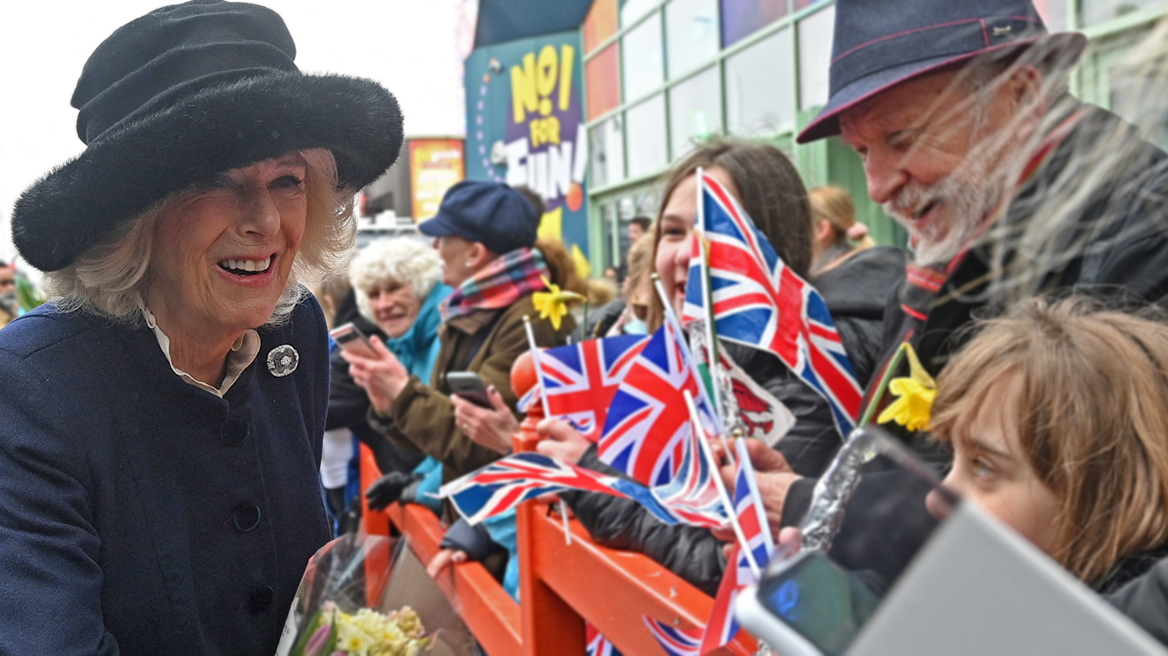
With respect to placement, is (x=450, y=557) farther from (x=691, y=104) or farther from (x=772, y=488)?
(x=691, y=104)

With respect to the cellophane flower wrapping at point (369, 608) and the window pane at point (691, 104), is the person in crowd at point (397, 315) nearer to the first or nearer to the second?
the cellophane flower wrapping at point (369, 608)

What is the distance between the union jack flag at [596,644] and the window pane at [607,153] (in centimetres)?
898

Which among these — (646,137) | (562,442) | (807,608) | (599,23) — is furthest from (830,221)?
(599,23)

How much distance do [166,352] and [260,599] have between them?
1.13 ft

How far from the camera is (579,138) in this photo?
12203 millimetres

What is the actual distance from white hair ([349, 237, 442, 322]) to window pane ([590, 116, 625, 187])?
23.2ft

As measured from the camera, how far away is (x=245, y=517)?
115 cm

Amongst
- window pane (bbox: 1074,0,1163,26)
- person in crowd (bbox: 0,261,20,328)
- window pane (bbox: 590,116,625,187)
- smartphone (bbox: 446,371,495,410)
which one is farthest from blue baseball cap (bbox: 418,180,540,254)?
window pane (bbox: 590,116,625,187)

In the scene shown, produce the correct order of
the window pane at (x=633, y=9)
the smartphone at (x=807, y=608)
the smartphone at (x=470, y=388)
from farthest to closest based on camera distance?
the window pane at (x=633, y=9), the smartphone at (x=470, y=388), the smartphone at (x=807, y=608)

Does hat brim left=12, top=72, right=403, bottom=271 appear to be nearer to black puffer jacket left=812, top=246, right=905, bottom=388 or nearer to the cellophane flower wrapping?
the cellophane flower wrapping

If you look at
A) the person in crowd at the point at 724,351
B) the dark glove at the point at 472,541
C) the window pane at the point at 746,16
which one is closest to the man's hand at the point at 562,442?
the person in crowd at the point at 724,351

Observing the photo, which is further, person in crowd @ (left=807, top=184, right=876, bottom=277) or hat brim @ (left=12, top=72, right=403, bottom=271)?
person in crowd @ (left=807, top=184, right=876, bottom=277)

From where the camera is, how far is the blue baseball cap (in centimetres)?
352

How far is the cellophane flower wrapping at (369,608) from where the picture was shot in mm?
1134
